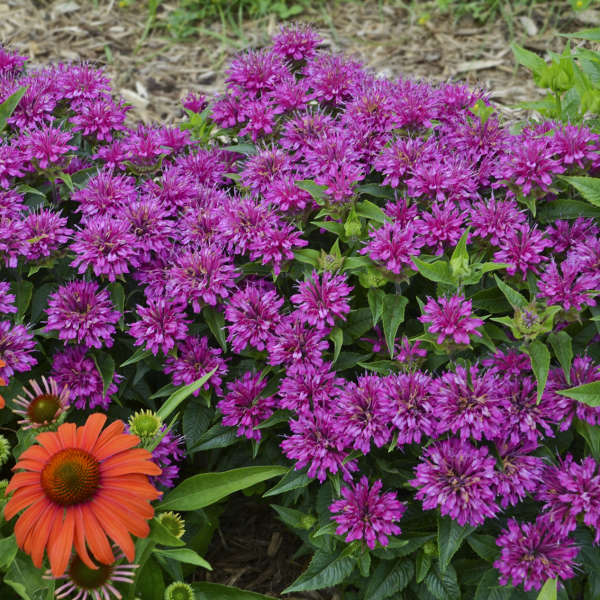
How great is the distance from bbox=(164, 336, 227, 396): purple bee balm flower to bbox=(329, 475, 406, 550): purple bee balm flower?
0.58m

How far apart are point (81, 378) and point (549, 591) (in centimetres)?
161

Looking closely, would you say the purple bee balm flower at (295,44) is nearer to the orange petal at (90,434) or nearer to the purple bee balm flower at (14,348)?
the purple bee balm flower at (14,348)

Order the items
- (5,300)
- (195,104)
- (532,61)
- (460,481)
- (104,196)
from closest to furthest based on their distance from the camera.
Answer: (460,481) < (5,300) < (104,196) < (532,61) < (195,104)

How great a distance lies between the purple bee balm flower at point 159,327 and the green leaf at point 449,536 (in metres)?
1.01

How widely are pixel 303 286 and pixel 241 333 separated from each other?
0.25 m

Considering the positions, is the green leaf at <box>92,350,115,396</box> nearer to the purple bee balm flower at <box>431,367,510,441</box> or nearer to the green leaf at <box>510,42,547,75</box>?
the purple bee balm flower at <box>431,367,510,441</box>

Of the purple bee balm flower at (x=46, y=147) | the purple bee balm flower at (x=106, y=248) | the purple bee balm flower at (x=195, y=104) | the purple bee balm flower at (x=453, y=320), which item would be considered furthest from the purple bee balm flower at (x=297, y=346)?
the purple bee balm flower at (x=195, y=104)

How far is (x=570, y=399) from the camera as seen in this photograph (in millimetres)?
2016

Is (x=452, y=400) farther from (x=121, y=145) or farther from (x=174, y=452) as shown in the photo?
(x=121, y=145)

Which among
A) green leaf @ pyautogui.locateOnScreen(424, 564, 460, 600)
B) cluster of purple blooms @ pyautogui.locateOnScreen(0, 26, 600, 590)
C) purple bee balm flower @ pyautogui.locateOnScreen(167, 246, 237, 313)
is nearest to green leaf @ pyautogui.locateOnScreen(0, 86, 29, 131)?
cluster of purple blooms @ pyautogui.locateOnScreen(0, 26, 600, 590)

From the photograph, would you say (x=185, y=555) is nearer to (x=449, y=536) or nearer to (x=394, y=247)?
(x=449, y=536)

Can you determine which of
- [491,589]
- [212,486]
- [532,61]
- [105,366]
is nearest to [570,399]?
[491,589]

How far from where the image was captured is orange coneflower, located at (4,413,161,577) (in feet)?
5.58

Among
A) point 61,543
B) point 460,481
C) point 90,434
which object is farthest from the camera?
point 460,481
